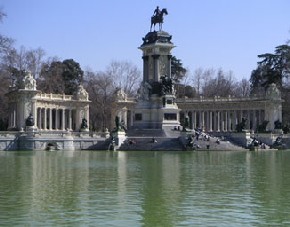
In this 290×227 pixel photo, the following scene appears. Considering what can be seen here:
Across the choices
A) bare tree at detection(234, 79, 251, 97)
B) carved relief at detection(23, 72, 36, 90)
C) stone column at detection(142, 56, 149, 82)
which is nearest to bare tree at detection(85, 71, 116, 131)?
carved relief at detection(23, 72, 36, 90)

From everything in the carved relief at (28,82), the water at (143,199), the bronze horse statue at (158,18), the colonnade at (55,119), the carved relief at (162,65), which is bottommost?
the water at (143,199)

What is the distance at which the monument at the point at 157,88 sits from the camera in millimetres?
77000

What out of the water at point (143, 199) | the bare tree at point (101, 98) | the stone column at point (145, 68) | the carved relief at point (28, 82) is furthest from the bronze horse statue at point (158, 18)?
the water at point (143, 199)

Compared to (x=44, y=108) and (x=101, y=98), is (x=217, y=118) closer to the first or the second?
(x=101, y=98)

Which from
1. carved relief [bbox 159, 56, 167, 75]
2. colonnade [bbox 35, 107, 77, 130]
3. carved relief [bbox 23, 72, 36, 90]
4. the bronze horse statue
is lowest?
colonnade [bbox 35, 107, 77, 130]

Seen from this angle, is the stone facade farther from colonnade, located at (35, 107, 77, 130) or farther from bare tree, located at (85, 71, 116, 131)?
bare tree, located at (85, 71, 116, 131)

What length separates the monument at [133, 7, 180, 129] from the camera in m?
77.0

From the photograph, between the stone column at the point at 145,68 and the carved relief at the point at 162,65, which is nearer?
the carved relief at the point at 162,65

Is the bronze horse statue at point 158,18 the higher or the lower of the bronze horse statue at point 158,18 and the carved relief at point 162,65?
the higher

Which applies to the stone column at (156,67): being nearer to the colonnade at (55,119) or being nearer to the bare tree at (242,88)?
the colonnade at (55,119)

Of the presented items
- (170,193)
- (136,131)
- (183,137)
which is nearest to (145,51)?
(136,131)

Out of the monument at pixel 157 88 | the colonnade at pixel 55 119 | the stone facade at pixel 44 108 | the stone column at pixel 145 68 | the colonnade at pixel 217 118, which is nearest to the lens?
the monument at pixel 157 88

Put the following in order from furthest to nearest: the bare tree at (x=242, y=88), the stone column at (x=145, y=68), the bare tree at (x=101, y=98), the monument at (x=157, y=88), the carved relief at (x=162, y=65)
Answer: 1. the bare tree at (x=242, y=88)
2. the bare tree at (x=101, y=98)
3. the stone column at (x=145, y=68)
4. the carved relief at (x=162, y=65)
5. the monument at (x=157, y=88)

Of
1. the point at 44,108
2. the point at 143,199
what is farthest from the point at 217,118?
the point at 143,199
